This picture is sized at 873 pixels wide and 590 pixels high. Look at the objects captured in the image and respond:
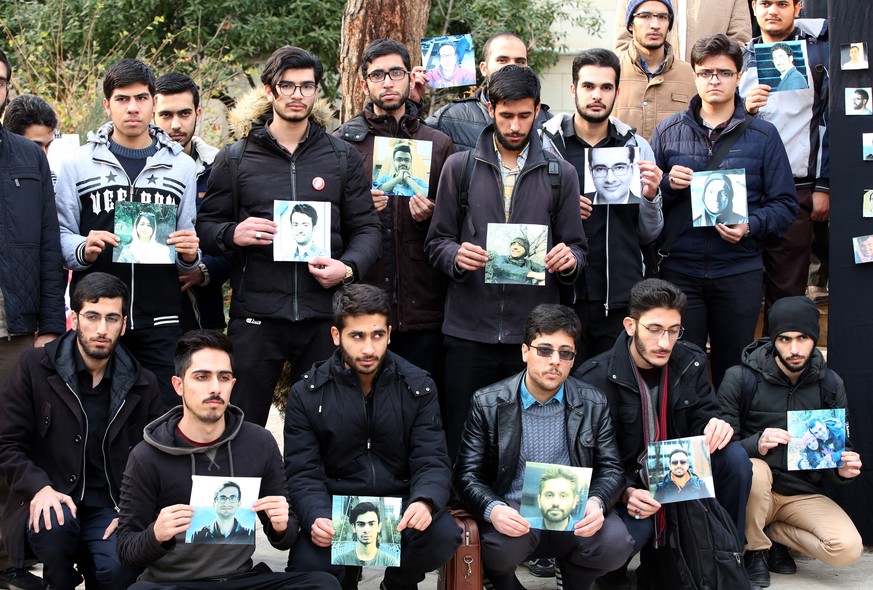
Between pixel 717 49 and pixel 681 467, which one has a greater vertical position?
pixel 717 49

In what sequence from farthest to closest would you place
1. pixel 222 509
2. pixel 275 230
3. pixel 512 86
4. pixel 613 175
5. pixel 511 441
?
pixel 613 175 → pixel 512 86 → pixel 275 230 → pixel 511 441 → pixel 222 509

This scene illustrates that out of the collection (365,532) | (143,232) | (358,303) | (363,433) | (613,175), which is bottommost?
(365,532)

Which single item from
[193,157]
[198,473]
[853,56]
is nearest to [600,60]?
[853,56]

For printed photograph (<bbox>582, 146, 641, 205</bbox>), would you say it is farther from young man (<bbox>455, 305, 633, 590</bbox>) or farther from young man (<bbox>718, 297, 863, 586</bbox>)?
young man (<bbox>718, 297, 863, 586</bbox>)

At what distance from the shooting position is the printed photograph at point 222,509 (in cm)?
465

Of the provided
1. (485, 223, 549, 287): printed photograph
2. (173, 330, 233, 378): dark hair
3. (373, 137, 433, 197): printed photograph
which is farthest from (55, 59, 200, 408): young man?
(485, 223, 549, 287): printed photograph

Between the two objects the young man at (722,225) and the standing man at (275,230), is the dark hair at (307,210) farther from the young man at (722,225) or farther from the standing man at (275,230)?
the young man at (722,225)

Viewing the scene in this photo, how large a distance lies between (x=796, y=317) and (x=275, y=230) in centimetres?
270

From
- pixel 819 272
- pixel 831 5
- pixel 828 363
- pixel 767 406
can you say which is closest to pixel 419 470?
pixel 767 406

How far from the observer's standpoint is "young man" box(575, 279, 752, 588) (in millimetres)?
5531

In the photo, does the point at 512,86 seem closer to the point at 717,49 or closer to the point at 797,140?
the point at 717,49

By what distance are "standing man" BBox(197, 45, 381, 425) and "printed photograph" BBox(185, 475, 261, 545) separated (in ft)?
3.50

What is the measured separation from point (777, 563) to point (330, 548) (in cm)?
251

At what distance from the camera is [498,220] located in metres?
5.85
